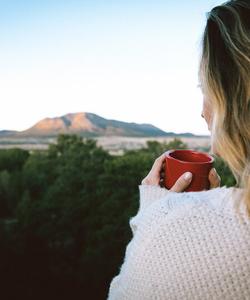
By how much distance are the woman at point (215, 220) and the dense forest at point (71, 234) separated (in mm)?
25402

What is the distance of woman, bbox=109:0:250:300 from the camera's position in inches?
38.2

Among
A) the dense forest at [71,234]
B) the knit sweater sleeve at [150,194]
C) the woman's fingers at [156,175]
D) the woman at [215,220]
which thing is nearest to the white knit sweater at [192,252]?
the woman at [215,220]

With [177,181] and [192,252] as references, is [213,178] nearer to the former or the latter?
[177,181]

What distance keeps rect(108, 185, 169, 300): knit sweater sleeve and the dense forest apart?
82.7 ft

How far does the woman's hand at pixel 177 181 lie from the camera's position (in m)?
1.24

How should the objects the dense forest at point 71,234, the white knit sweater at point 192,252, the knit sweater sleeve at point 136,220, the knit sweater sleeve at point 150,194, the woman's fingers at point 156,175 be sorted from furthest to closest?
the dense forest at point 71,234, the woman's fingers at point 156,175, the knit sweater sleeve at point 150,194, the knit sweater sleeve at point 136,220, the white knit sweater at point 192,252

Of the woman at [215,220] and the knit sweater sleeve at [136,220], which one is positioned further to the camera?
the knit sweater sleeve at [136,220]

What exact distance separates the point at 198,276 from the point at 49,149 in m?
38.5

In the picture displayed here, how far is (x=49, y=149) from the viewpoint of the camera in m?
39.0

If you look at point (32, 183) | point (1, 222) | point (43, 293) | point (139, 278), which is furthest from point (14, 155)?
point (139, 278)

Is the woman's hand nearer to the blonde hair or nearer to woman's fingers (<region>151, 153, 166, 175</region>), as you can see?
woman's fingers (<region>151, 153, 166, 175</region>)

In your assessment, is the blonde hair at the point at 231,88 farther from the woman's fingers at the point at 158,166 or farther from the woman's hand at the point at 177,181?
the woman's fingers at the point at 158,166

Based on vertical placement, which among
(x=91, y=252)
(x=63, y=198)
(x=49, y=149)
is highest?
(x=49, y=149)

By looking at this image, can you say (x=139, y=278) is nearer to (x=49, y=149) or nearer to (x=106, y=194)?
(x=106, y=194)
